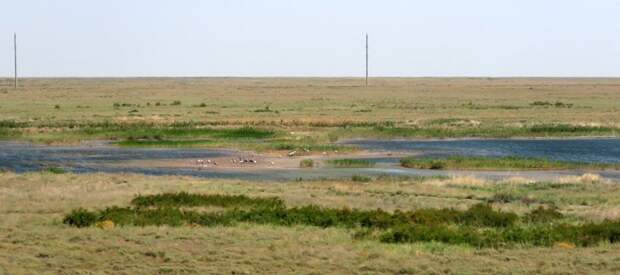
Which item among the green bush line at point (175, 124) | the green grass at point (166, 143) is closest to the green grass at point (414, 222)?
the green grass at point (166, 143)

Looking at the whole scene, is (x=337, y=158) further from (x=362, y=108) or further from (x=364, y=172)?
(x=362, y=108)

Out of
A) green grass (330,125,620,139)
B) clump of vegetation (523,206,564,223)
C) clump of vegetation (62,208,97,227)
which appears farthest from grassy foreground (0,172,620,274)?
green grass (330,125,620,139)

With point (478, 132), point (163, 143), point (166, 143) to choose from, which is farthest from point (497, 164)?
point (163, 143)

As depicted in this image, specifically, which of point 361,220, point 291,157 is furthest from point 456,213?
point 291,157

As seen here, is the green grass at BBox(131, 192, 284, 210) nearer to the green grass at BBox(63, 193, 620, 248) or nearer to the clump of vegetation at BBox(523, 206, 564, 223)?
the green grass at BBox(63, 193, 620, 248)

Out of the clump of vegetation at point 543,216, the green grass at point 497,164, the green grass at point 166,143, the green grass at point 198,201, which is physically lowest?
the green grass at point 166,143

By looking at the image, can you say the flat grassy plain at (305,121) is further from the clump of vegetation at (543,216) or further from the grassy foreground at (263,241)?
the clump of vegetation at (543,216)

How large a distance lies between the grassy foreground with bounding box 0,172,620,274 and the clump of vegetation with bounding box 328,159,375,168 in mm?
11076

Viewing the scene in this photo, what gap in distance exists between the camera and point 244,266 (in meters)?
15.1

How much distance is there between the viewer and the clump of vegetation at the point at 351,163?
38781 millimetres

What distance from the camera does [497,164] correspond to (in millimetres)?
38219

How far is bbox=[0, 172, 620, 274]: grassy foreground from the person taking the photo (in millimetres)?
15109

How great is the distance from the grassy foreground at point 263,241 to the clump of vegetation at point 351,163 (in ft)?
36.3

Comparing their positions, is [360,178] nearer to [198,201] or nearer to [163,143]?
[198,201]
